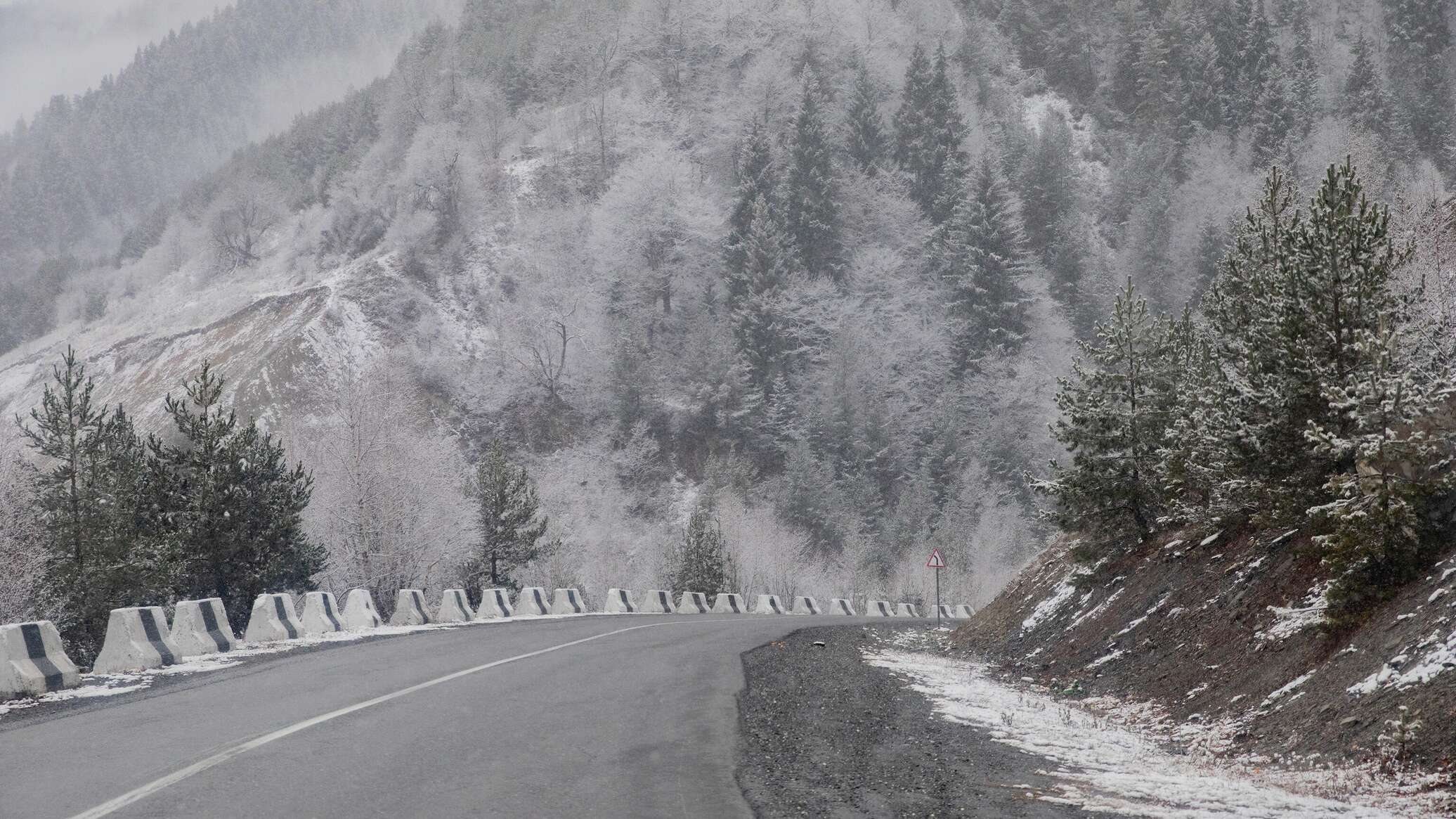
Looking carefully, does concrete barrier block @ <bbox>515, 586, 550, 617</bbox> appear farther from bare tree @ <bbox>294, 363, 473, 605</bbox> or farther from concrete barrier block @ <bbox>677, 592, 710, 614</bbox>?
bare tree @ <bbox>294, 363, 473, 605</bbox>

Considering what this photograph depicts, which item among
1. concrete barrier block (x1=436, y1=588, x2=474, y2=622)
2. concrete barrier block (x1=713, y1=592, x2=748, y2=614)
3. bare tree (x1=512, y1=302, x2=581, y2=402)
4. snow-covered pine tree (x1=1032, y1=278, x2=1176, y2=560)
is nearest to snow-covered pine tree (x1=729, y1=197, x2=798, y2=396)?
bare tree (x1=512, y1=302, x2=581, y2=402)

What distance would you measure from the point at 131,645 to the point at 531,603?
712 inches

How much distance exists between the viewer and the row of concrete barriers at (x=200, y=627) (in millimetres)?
10477

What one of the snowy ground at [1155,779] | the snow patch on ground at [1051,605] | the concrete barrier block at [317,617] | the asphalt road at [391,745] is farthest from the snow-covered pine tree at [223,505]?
the snowy ground at [1155,779]

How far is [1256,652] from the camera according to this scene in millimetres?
10922

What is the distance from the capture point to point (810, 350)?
11256 centimetres

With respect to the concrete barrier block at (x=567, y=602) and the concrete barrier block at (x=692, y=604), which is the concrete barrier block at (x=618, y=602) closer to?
the concrete barrier block at (x=567, y=602)

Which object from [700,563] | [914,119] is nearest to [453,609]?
[700,563]

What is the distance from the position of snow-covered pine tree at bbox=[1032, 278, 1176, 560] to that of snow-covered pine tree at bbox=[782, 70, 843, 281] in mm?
101096

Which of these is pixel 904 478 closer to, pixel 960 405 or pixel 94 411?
pixel 960 405

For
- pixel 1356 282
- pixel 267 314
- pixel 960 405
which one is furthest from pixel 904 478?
pixel 1356 282

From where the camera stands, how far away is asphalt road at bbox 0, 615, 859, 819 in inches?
232

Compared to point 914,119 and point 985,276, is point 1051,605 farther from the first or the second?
point 914,119

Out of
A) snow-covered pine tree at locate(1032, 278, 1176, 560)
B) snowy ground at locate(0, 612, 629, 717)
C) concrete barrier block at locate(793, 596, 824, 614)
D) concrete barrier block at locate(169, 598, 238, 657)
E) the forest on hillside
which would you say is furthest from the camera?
the forest on hillside
